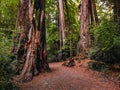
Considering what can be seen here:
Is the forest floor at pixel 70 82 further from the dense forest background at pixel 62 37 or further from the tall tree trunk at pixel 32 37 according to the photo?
the dense forest background at pixel 62 37

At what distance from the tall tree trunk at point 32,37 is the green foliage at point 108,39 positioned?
9.43 feet

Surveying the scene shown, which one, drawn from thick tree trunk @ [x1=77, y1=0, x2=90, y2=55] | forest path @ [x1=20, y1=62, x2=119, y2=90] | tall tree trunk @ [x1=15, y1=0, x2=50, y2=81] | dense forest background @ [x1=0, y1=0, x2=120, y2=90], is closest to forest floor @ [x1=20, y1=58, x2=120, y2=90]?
forest path @ [x1=20, y1=62, x2=119, y2=90]

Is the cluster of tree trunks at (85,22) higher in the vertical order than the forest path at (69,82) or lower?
higher

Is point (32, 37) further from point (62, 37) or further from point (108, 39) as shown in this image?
point (62, 37)

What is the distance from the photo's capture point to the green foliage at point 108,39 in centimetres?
1144

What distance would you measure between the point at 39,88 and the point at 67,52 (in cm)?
1081

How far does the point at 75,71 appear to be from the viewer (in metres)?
13.9

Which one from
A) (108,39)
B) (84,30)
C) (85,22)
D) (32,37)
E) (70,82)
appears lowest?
(70,82)

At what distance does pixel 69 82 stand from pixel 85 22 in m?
7.17

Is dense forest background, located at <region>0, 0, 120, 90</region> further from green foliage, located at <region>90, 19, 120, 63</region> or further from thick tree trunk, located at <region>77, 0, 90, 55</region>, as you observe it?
thick tree trunk, located at <region>77, 0, 90, 55</region>

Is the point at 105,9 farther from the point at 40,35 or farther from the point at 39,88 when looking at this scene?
the point at 39,88

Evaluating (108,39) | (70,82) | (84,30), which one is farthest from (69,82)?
(84,30)

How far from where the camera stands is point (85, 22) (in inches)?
683

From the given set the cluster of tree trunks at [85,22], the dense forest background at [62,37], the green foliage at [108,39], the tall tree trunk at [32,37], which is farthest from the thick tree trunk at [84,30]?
the tall tree trunk at [32,37]
